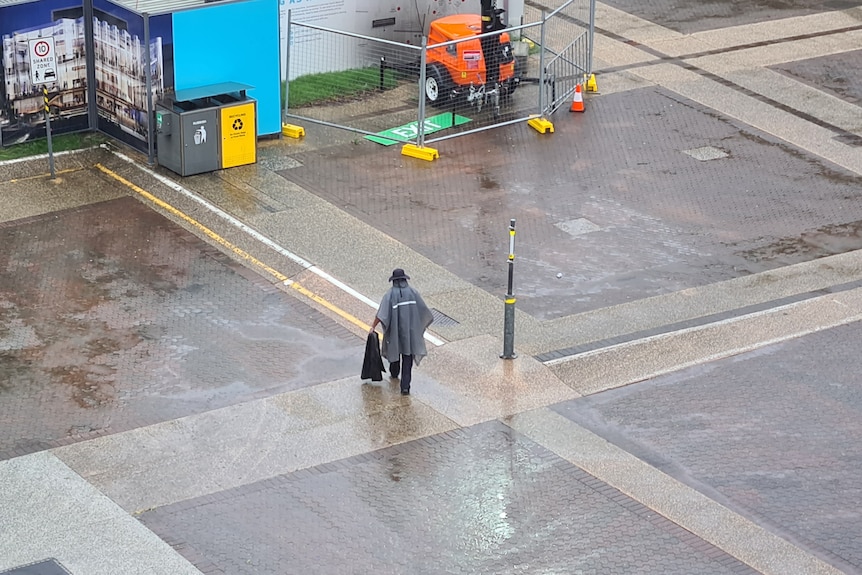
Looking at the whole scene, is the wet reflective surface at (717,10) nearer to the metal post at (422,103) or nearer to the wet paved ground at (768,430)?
the metal post at (422,103)

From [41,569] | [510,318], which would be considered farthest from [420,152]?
[41,569]

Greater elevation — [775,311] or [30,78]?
[30,78]

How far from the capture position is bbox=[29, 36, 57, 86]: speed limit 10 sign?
20.4 metres

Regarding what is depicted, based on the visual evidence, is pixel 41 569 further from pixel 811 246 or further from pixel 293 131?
pixel 293 131

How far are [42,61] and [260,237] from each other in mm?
4869

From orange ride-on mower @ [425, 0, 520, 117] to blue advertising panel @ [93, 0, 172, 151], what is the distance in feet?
15.7

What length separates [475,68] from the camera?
2272 centimetres

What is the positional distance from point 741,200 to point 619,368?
5826mm

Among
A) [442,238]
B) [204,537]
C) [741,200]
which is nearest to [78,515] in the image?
[204,537]

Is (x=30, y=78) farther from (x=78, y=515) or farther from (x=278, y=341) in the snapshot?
(x=78, y=515)

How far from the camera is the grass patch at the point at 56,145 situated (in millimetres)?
20688

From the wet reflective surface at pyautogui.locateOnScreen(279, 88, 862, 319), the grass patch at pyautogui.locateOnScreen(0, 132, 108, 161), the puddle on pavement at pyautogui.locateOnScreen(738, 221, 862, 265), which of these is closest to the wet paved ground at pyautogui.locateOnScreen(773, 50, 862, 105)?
the wet reflective surface at pyautogui.locateOnScreen(279, 88, 862, 319)

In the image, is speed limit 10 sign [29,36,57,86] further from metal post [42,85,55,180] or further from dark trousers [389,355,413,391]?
dark trousers [389,355,413,391]

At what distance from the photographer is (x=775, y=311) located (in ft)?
55.4
